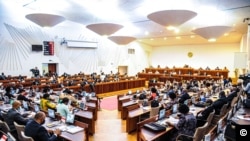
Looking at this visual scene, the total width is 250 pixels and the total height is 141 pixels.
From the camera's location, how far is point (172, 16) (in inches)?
272

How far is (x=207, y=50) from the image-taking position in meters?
22.3

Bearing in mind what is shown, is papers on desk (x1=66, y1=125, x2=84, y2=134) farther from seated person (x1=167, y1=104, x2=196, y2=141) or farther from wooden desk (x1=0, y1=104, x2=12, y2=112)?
wooden desk (x1=0, y1=104, x2=12, y2=112)

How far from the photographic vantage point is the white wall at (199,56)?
2105cm

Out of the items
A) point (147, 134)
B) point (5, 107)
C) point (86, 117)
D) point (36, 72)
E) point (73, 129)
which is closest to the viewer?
point (147, 134)

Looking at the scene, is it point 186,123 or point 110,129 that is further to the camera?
point 110,129

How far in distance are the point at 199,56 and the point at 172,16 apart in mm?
17329

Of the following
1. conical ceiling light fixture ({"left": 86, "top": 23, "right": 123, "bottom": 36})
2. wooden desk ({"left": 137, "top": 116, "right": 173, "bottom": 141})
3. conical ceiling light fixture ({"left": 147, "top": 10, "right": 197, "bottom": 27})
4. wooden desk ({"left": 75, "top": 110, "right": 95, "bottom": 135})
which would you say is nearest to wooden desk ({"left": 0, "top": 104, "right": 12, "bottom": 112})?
wooden desk ({"left": 75, "top": 110, "right": 95, "bottom": 135})

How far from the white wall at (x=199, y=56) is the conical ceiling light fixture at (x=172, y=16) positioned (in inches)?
634

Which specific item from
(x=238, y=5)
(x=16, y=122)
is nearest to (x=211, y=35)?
(x=238, y=5)

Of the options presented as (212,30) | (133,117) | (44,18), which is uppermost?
(44,18)

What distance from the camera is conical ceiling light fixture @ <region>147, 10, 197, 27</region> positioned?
6682 mm

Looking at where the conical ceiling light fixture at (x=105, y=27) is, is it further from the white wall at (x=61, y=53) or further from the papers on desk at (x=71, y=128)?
the white wall at (x=61, y=53)

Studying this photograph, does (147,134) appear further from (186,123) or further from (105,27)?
(105,27)

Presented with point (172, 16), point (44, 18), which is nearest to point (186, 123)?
point (172, 16)
